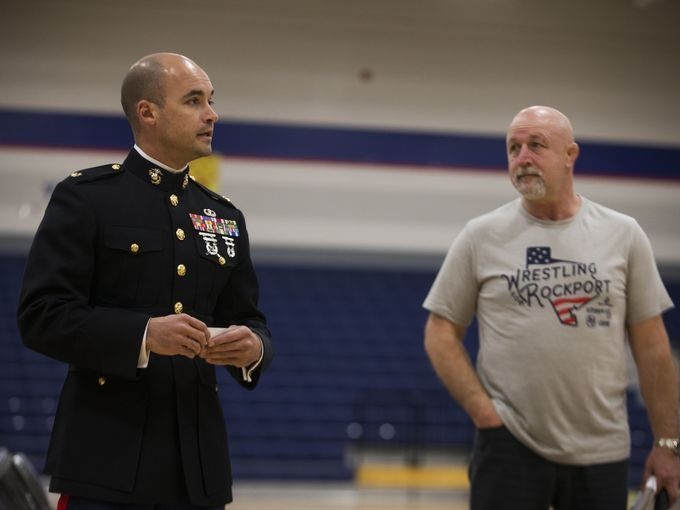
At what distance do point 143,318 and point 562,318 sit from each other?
1324 millimetres

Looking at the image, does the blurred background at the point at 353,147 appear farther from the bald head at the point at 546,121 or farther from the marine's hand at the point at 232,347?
the marine's hand at the point at 232,347

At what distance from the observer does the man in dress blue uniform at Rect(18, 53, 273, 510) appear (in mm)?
1990

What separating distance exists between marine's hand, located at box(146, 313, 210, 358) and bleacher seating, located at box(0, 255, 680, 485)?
710 cm

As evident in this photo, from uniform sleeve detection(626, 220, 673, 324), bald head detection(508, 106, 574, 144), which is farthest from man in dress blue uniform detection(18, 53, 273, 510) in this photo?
uniform sleeve detection(626, 220, 673, 324)

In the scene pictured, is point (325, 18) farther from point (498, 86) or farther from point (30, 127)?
point (30, 127)

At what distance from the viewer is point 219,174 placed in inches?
376

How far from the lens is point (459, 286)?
9.60 ft

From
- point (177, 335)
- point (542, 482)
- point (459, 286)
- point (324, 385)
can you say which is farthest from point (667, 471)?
point (324, 385)

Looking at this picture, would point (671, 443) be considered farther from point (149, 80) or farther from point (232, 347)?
point (149, 80)

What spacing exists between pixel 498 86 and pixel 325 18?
1961mm

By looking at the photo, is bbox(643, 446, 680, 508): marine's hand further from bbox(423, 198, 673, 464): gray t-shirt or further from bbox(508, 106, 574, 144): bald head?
bbox(508, 106, 574, 144): bald head

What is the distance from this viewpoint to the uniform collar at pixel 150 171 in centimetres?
228

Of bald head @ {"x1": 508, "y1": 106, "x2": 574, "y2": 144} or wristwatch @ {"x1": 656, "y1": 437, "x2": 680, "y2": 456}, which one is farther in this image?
bald head @ {"x1": 508, "y1": 106, "x2": 574, "y2": 144}

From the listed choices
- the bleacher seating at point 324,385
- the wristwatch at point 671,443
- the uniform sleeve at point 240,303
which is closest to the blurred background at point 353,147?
the bleacher seating at point 324,385
